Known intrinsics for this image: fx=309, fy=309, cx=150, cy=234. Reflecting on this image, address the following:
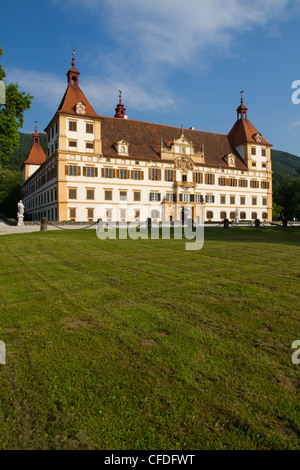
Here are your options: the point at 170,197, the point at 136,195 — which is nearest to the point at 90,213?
the point at 136,195

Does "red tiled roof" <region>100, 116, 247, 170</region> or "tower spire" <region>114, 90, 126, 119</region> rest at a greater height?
"tower spire" <region>114, 90, 126, 119</region>

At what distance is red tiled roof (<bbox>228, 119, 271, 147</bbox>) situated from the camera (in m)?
60.0

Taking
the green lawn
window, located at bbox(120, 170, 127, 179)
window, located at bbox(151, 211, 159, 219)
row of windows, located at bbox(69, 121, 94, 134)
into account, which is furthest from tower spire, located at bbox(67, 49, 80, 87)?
the green lawn

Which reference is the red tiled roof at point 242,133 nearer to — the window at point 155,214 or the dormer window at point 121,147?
the window at point 155,214

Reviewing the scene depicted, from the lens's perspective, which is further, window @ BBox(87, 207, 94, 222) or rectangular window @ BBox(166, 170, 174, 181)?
rectangular window @ BBox(166, 170, 174, 181)

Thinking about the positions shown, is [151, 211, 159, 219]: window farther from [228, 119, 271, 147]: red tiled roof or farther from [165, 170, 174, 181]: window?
[228, 119, 271, 147]: red tiled roof

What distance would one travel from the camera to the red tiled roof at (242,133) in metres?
60.0

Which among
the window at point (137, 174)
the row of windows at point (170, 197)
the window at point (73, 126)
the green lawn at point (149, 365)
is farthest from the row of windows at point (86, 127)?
the green lawn at point (149, 365)

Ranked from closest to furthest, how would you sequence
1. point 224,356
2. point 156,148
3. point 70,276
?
1. point 224,356
2. point 70,276
3. point 156,148

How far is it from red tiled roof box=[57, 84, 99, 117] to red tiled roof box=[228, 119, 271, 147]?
1155 inches

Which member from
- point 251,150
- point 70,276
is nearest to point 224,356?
point 70,276

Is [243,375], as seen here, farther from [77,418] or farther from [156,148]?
[156,148]
